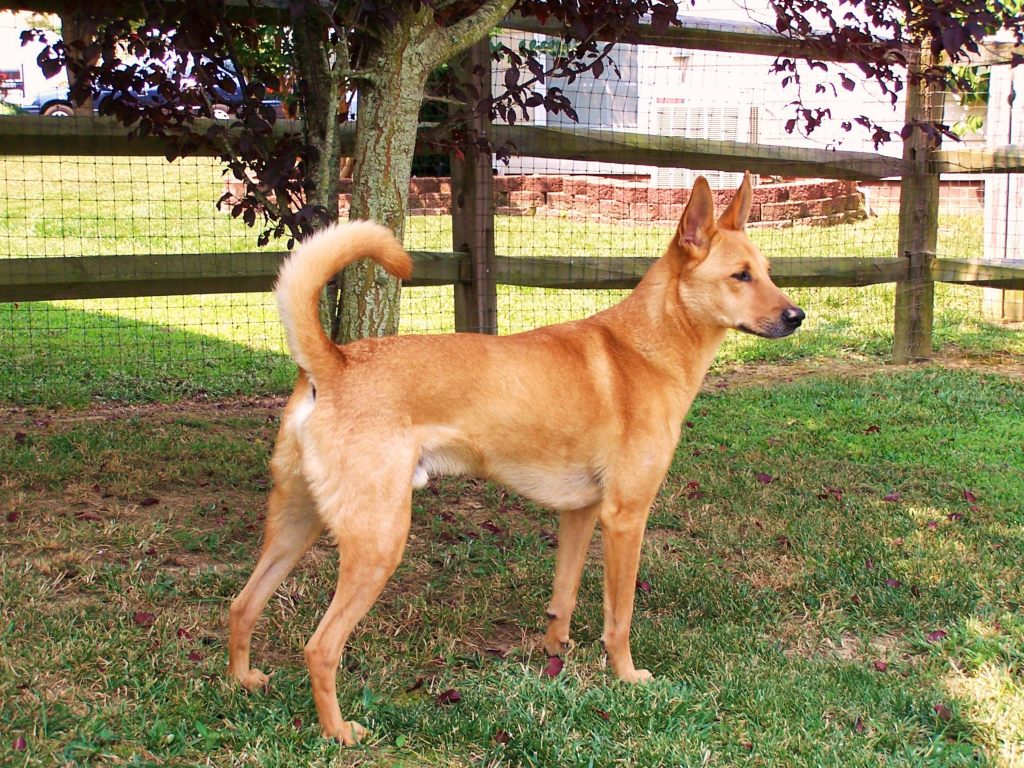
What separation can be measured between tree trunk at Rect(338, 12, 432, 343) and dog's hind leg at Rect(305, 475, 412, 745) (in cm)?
166

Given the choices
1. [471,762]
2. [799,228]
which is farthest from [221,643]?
[799,228]

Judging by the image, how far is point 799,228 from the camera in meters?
14.4

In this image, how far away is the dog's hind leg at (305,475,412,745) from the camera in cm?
308

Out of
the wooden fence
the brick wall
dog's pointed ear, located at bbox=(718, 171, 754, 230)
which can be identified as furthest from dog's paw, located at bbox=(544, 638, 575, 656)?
the brick wall

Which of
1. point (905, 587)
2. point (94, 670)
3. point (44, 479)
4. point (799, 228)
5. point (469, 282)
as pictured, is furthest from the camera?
point (799, 228)

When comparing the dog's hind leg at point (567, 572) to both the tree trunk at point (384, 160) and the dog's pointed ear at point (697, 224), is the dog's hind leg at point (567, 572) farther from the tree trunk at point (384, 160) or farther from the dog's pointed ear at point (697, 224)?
the tree trunk at point (384, 160)

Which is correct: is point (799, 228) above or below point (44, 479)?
above

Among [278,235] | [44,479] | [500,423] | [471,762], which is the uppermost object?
[278,235]

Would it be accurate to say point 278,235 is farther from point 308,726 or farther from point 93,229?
point 93,229

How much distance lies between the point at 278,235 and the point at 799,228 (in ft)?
36.6

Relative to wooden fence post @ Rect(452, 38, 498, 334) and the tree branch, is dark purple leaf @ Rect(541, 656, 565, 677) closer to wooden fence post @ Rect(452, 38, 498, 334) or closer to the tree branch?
the tree branch

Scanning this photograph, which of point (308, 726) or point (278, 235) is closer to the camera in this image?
point (308, 726)

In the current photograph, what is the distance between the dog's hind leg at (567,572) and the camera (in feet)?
12.7

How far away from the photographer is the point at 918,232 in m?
8.51
